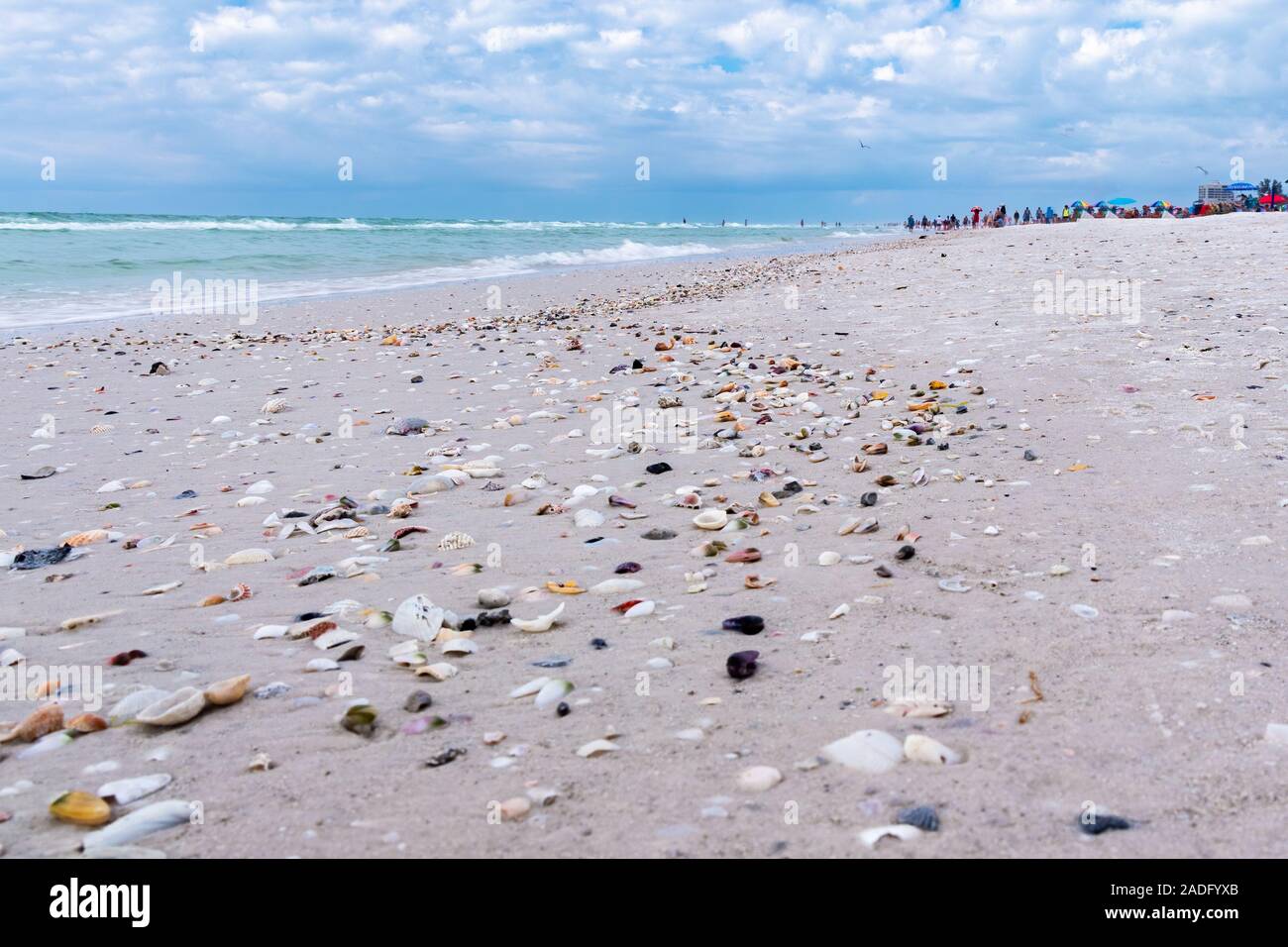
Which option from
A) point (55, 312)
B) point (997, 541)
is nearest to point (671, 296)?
point (55, 312)

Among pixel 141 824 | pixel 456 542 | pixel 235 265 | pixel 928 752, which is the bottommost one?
pixel 141 824

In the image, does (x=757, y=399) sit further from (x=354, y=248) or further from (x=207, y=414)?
(x=354, y=248)

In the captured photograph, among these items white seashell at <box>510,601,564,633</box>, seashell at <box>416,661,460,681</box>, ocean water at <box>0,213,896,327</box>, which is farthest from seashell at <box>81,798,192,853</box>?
ocean water at <box>0,213,896,327</box>

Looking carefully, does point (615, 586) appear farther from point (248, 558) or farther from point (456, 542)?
point (248, 558)

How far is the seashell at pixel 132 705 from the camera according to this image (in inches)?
111

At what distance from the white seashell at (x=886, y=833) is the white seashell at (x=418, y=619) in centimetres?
186

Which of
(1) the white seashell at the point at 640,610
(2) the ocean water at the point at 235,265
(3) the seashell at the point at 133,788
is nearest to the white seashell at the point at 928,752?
(1) the white seashell at the point at 640,610

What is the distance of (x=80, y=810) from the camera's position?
229cm

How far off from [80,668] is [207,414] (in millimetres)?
5822

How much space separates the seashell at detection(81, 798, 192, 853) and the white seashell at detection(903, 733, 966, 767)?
6.05 feet

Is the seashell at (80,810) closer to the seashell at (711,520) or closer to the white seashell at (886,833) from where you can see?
the white seashell at (886,833)

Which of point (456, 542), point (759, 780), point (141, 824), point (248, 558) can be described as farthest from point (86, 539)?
point (759, 780)

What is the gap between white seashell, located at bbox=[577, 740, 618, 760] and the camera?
254 cm

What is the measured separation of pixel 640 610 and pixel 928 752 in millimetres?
1460
